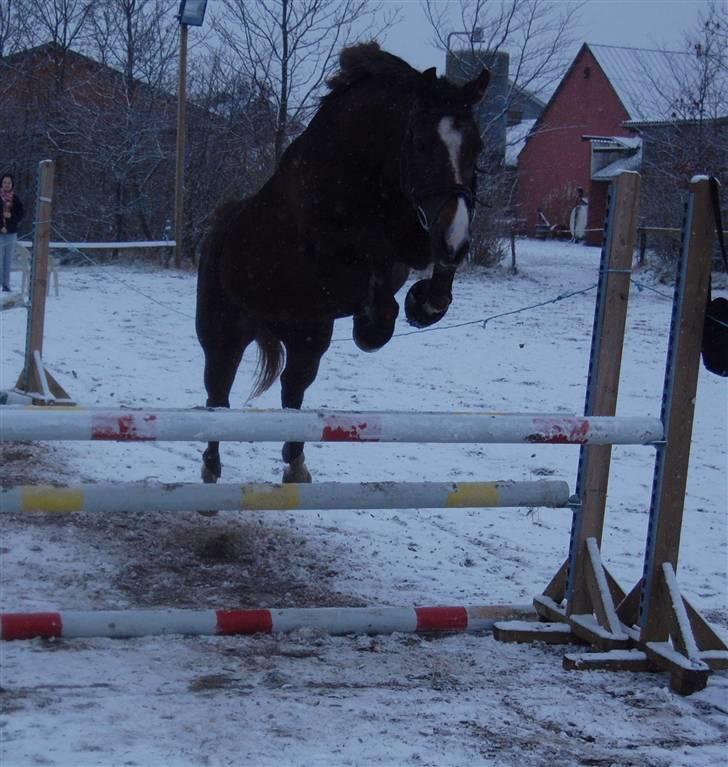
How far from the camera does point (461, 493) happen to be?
3678mm

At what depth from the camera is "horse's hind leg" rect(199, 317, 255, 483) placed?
5619 millimetres

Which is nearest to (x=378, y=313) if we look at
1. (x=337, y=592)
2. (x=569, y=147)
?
(x=337, y=592)

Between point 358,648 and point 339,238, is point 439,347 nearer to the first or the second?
point 339,238

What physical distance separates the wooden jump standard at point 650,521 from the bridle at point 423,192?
582mm

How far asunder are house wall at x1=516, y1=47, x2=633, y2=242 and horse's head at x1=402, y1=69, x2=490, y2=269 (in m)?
29.7

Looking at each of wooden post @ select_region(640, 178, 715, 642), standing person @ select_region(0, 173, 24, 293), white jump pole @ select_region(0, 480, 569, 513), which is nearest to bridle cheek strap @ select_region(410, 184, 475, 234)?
wooden post @ select_region(640, 178, 715, 642)

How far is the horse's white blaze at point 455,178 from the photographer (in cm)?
370

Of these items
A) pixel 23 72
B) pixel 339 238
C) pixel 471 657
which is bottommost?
pixel 471 657

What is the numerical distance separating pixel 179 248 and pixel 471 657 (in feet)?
41.1

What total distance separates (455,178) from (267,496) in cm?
134

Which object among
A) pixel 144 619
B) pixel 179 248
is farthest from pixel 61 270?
pixel 144 619

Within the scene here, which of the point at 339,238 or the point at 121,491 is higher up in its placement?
the point at 339,238

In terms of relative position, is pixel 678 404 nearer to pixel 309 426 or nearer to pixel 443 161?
pixel 443 161

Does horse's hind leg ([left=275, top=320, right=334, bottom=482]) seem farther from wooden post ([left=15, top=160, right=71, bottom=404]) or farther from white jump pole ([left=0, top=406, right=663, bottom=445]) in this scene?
wooden post ([left=15, top=160, right=71, bottom=404])
